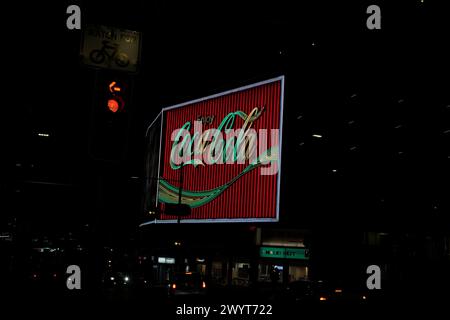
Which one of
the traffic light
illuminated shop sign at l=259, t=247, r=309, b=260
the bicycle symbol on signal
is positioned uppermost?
the bicycle symbol on signal

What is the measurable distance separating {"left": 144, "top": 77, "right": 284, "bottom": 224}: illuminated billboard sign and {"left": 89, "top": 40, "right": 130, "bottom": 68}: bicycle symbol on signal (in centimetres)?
1328

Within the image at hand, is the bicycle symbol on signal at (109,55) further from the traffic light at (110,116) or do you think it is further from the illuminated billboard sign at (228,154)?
the illuminated billboard sign at (228,154)

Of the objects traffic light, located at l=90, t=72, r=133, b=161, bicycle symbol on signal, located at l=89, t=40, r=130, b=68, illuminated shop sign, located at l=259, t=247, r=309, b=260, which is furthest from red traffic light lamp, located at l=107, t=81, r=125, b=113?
illuminated shop sign, located at l=259, t=247, r=309, b=260

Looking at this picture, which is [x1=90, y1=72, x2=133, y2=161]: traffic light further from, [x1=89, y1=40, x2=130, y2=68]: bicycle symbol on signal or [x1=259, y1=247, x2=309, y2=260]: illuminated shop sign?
[x1=259, y1=247, x2=309, y2=260]: illuminated shop sign

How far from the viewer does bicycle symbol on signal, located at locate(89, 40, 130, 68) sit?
364 inches

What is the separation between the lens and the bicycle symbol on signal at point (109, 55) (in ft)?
30.3

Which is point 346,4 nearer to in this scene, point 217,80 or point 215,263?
point 217,80

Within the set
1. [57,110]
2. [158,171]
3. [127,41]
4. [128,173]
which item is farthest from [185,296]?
[128,173]

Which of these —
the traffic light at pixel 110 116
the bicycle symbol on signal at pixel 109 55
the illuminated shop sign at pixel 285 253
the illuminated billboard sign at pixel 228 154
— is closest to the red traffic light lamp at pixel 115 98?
the traffic light at pixel 110 116

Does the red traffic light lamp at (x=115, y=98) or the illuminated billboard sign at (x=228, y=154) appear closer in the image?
the red traffic light lamp at (x=115, y=98)

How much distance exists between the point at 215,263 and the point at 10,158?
65.5ft

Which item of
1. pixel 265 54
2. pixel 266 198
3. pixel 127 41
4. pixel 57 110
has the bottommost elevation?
pixel 266 198

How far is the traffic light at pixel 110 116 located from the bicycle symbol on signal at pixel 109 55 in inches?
22.3
